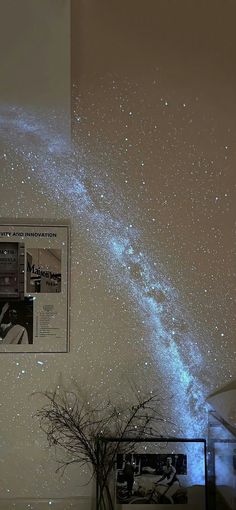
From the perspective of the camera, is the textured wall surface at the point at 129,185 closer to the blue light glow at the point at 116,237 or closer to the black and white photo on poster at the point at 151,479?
the blue light glow at the point at 116,237

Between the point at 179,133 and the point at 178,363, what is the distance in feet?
2.47

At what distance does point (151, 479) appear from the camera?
2090mm

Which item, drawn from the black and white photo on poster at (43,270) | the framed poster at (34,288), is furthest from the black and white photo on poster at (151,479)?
the black and white photo on poster at (43,270)

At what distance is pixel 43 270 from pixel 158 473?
0.74 m

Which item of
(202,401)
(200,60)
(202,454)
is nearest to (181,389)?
(202,401)

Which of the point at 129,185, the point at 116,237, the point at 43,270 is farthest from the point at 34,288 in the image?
the point at 129,185

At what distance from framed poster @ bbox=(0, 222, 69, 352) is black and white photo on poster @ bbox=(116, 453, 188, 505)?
42cm

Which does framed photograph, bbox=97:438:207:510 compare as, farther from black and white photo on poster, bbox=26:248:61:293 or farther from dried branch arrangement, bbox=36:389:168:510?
black and white photo on poster, bbox=26:248:61:293

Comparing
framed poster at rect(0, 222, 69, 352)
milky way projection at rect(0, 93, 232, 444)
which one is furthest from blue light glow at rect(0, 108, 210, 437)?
framed poster at rect(0, 222, 69, 352)

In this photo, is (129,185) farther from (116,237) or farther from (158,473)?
(158,473)

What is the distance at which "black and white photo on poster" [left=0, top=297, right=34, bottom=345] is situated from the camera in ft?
6.88

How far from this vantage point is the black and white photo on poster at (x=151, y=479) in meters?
2.07

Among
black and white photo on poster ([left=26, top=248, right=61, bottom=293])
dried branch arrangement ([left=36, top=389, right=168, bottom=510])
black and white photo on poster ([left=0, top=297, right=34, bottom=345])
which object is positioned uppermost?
black and white photo on poster ([left=26, top=248, right=61, bottom=293])

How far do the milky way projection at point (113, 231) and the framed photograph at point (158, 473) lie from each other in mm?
212
